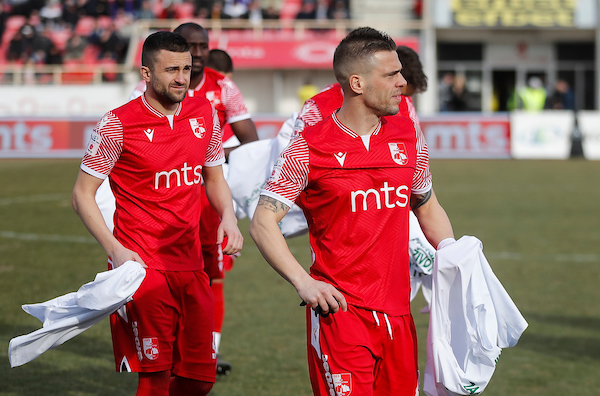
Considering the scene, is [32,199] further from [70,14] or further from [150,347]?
[70,14]

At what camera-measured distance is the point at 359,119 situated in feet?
11.6

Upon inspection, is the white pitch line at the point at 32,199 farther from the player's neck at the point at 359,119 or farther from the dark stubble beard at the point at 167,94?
the player's neck at the point at 359,119

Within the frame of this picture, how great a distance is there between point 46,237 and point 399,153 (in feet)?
29.7

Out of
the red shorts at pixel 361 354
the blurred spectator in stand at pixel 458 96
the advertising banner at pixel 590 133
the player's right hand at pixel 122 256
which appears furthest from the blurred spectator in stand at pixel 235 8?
the red shorts at pixel 361 354

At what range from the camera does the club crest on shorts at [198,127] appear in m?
4.38

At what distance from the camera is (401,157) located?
11.6 ft

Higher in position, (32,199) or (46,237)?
(32,199)

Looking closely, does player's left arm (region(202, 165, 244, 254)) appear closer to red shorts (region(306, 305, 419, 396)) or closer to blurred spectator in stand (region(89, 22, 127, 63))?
red shorts (region(306, 305, 419, 396))

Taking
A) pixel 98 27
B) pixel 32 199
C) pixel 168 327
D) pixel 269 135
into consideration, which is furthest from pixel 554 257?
pixel 98 27

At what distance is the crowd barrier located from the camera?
20734 mm

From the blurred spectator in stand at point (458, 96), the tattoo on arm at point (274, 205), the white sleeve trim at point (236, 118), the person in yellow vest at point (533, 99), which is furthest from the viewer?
Result: the blurred spectator in stand at point (458, 96)

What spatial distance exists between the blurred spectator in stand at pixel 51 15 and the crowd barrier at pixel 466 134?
35.2 ft

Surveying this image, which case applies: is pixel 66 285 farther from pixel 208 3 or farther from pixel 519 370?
pixel 208 3

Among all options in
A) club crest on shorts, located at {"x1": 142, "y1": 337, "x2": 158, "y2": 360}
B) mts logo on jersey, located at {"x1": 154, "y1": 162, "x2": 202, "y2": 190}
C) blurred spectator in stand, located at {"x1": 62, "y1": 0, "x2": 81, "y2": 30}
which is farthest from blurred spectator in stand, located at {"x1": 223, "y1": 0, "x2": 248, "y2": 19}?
club crest on shorts, located at {"x1": 142, "y1": 337, "x2": 158, "y2": 360}
